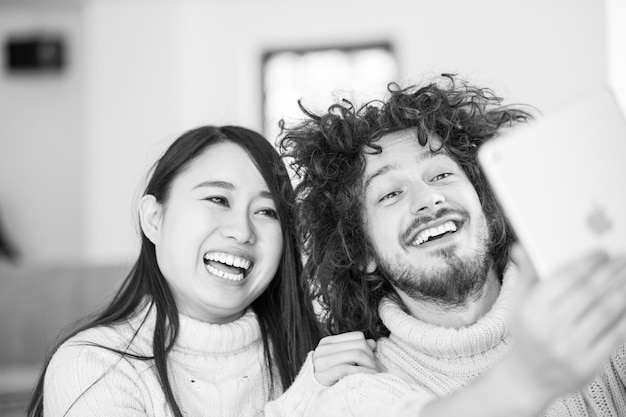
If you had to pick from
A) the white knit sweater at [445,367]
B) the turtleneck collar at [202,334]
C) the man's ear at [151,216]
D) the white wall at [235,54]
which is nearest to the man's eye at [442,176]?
the white knit sweater at [445,367]

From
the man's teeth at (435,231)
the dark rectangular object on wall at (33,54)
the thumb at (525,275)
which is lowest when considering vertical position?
the man's teeth at (435,231)

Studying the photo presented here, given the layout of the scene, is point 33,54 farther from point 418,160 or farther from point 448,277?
point 448,277

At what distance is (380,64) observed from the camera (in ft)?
18.1

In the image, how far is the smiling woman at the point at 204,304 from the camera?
161 cm

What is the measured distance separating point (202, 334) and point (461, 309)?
2.02 feet

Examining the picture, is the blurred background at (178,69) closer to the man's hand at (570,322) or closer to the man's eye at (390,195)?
the man's eye at (390,195)

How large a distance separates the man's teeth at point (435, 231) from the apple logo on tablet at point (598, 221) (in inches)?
23.6

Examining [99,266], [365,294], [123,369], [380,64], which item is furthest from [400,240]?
[380,64]

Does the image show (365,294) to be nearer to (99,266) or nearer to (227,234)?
(227,234)

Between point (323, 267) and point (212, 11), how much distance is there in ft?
13.9

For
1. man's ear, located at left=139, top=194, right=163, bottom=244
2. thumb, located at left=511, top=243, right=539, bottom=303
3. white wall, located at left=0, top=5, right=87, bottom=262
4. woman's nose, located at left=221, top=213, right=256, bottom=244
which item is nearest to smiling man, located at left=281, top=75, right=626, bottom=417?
thumb, located at left=511, top=243, right=539, bottom=303

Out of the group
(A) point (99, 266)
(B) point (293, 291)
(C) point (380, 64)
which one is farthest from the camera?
(C) point (380, 64)

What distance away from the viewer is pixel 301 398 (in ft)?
4.85

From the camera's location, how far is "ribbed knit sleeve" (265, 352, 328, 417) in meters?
1.44
